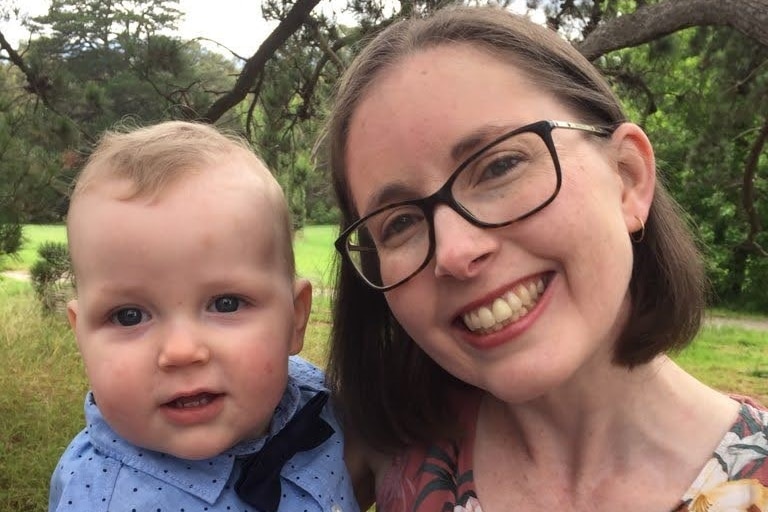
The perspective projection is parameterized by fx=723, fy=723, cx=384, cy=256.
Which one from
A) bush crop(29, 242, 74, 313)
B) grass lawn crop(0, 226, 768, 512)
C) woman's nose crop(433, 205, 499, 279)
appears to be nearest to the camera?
woman's nose crop(433, 205, 499, 279)

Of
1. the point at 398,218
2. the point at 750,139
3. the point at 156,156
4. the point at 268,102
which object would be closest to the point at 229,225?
the point at 156,156

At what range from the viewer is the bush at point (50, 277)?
6.52 meters

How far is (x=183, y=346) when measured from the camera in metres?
1.18

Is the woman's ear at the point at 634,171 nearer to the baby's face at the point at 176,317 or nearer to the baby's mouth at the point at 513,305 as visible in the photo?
the baby's mouth at the point at 513,305

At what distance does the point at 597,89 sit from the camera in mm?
1322

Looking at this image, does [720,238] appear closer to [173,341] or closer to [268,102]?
[268,102]

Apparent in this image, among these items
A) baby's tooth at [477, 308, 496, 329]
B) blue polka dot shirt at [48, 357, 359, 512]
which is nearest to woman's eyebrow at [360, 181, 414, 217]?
baby's tooth at [477, 308, 496, 329]

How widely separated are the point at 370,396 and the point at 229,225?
0.53 m

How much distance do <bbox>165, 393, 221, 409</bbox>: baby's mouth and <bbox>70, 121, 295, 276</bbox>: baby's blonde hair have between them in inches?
11.8

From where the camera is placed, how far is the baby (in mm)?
1210

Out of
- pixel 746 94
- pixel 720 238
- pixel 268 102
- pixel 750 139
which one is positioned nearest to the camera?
pixel 268 102

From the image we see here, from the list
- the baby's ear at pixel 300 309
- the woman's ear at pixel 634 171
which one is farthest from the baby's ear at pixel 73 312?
the woman's ear at pixel 634 171

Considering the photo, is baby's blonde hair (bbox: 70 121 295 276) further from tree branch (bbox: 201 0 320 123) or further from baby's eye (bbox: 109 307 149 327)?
tree branch (bbox: 201 0 320 123)

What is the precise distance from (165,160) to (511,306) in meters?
0.66
